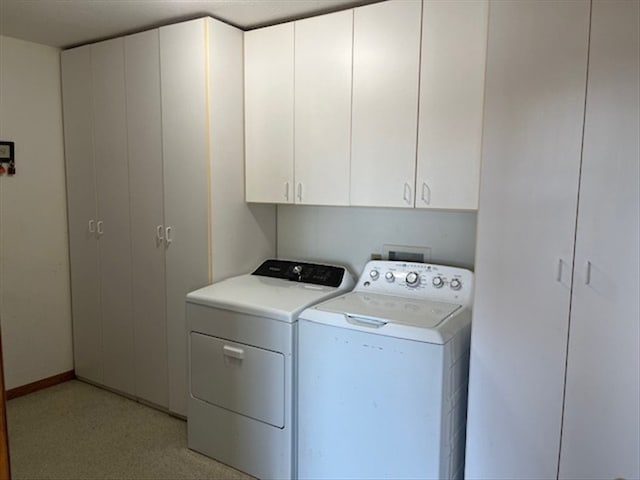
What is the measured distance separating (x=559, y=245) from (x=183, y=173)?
191cm

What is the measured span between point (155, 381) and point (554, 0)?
9.22ft

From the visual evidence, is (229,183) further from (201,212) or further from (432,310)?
(432,310)

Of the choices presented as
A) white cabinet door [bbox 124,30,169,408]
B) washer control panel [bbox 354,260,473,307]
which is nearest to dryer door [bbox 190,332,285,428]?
white cabinet door [bbox 124,30,169,408]

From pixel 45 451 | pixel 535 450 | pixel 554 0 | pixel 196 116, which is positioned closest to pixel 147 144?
pixel 196 116

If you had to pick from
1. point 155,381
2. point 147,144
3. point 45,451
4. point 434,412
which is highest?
point 147,144

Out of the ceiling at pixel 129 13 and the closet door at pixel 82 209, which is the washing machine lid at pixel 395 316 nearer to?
the ceiling at pixel 129 13

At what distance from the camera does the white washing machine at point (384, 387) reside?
72.0 inches

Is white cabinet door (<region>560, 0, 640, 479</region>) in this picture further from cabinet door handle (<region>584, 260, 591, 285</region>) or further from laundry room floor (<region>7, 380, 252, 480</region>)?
laundry room floor (<region>7, 380, 252, 480</region>)

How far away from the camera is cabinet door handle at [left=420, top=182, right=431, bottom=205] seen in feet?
7.04

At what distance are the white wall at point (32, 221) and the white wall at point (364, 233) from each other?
1581 mm

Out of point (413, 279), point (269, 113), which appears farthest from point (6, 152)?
point (413, 279)

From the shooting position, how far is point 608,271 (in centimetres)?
163

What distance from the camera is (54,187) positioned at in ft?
10.4

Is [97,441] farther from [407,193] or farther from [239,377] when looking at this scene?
[407,193]
